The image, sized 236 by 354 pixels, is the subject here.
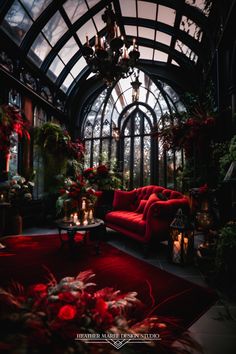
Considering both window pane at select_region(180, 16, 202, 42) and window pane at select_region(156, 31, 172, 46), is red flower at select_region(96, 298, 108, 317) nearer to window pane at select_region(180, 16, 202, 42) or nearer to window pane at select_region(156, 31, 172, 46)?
window pane at select_region(180, 16, 202, 42)

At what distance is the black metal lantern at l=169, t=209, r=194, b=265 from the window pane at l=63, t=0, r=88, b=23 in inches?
203

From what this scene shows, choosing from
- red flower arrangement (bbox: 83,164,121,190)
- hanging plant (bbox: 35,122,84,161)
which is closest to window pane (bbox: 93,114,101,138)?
hanging plant (bbox: 35,122,84,161)

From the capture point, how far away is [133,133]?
668 cm

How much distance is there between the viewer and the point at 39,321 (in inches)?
19.1

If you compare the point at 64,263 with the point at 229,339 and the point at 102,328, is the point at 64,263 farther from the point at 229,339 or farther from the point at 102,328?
the point at 102,328

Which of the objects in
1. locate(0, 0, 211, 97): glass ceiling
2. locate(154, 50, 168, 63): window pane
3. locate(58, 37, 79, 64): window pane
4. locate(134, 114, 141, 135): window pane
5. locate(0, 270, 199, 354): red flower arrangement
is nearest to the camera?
locate(0, 270, 199, 354): red flower arrangement

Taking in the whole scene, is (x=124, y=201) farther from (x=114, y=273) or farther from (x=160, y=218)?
(x=114, y=273)

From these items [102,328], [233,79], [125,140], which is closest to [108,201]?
[125,140]

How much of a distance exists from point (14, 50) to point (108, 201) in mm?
3984

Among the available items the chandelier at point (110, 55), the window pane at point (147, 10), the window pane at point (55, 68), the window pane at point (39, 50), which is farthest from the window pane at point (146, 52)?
the chandelier at point (110, 55)

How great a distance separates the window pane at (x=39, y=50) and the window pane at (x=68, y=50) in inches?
18.7

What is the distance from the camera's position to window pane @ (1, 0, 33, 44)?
4120 millimetres

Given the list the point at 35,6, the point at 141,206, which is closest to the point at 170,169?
the point at 141,206

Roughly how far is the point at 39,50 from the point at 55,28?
2.14ft
